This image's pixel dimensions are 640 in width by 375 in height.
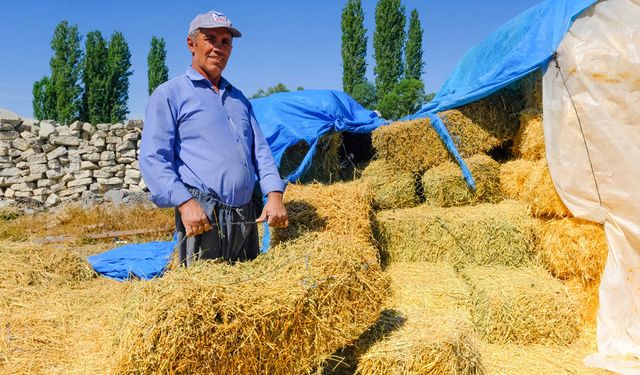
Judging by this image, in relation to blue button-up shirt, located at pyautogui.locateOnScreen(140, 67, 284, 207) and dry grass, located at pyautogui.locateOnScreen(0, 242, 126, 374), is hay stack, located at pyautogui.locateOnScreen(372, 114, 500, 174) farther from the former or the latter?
dry grass, located at pyautogui.locateOnScreen(0, 242, 126, 374)

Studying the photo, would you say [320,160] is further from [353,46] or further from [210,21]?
[353,46]

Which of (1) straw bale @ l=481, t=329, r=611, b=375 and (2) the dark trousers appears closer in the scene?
(2) the dark trousers

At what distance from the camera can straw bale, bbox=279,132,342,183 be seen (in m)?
5.12

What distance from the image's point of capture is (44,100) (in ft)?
67.9

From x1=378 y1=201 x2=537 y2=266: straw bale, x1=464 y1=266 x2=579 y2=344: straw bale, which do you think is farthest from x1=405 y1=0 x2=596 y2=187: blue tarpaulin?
x1=464 y1=266 x2=579 y2=344: straw bale

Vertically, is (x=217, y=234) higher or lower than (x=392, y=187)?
lower

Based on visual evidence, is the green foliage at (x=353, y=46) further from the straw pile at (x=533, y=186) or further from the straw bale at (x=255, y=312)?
the straw bale at (x=255, y=312)

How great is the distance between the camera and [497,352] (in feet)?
10.4

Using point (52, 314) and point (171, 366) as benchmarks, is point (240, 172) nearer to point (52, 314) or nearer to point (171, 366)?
point (171, 366)

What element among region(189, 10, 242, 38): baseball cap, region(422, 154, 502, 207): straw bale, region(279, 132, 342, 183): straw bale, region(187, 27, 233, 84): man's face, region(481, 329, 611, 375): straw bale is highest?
region(189, 10, 242, 38): baseball cap

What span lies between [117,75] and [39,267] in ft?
61.8

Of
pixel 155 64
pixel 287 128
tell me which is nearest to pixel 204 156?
pixel 287 128

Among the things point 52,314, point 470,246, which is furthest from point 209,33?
point 470,246

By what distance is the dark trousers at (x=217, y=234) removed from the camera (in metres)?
2.32
